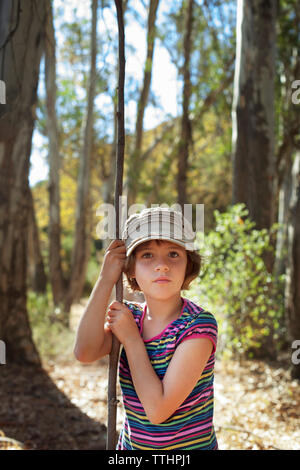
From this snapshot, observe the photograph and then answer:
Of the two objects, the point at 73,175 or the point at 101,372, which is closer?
the point at 101,372

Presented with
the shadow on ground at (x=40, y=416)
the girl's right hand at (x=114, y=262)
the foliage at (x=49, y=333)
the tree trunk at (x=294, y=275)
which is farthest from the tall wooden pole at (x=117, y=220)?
the foliage at (x=49, y=333)

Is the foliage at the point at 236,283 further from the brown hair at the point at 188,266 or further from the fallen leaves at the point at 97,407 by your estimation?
the brown hair at the point at 188,266

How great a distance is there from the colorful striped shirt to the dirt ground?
148 cm

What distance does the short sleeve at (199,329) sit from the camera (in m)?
1.47

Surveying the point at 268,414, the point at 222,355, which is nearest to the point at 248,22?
the point at 222,355

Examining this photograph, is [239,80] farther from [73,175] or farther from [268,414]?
[73,175]

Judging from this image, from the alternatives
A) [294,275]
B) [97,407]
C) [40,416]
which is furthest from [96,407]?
[294,275]

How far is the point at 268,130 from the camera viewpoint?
5438mm

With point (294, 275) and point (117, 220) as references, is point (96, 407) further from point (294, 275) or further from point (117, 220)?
point (117, 220)

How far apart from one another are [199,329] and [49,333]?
5682 millimetres

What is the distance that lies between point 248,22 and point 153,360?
16.9 feet

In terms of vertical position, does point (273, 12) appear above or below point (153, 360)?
above

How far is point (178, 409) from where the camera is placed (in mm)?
1498

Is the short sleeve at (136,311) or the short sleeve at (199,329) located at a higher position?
the short sleeve at (136,311)
